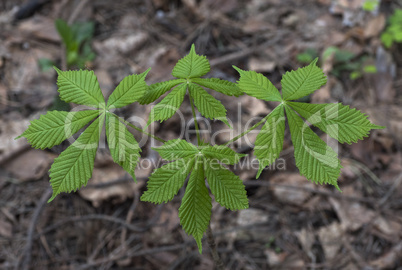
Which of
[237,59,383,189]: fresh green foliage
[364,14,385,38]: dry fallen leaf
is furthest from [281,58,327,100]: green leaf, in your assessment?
[364,14,385,38]: dry fallen leaf

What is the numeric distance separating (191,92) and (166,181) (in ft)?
1.22

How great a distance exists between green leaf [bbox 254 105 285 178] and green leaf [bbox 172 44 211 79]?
0.33 m

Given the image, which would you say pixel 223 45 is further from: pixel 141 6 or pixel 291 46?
pixel 141 6

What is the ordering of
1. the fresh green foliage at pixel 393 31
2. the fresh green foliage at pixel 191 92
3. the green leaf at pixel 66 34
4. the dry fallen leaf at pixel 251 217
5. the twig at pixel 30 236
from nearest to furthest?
the fresh green foliage at pixel 191 92, the twig at pixel 30 236, the dry fallen leaf at pixel 251 217, the green leaf at pixel 66 34, the fresh green foliage at pixel 393 31

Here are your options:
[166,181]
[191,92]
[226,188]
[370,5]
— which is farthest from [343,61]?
[166,181]

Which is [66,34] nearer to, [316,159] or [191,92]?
[191,92]

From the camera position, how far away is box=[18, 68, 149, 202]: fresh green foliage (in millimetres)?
1208

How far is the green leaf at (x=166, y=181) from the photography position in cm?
124

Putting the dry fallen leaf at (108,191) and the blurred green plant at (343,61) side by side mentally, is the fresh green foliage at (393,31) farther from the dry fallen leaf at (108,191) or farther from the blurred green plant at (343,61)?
the dry fallen leaf at (108,191)

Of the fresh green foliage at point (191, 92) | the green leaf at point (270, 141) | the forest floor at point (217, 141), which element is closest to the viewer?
→ the green leaf at point (270, 141)

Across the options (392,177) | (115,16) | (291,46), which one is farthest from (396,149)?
(115,16)

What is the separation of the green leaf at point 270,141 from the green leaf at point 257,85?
0.07 meters

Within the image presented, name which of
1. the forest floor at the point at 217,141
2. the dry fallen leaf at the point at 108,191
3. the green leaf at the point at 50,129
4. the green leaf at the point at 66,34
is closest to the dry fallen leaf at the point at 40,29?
the forest floor at the point at 217,141

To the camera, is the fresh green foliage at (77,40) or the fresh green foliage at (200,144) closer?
the fresh green foliage at (200,144)
